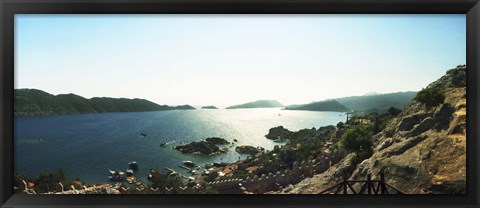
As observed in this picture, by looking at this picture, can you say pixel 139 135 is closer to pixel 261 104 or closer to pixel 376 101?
pixel 261 104

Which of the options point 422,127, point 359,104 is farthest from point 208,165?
point 422,127

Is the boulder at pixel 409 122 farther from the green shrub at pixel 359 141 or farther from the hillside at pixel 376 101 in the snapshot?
the green shrub at pixel 359 141

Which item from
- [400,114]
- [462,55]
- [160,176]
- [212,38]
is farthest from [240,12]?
[400,114]

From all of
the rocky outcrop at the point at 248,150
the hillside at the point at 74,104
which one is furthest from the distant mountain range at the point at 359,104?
the hillside at the point at 74,104

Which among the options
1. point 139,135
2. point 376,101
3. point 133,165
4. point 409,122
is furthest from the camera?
point 139,135

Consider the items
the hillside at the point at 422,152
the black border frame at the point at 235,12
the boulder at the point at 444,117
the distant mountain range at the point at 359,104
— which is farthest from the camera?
the distant mountain range at the point at 359,104

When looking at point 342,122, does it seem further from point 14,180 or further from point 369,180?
point 14,180

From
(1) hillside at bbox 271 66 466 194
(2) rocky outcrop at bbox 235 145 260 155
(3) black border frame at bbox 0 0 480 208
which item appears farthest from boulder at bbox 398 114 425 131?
(2) rocky outcrop at bbox 235 145 260 155
